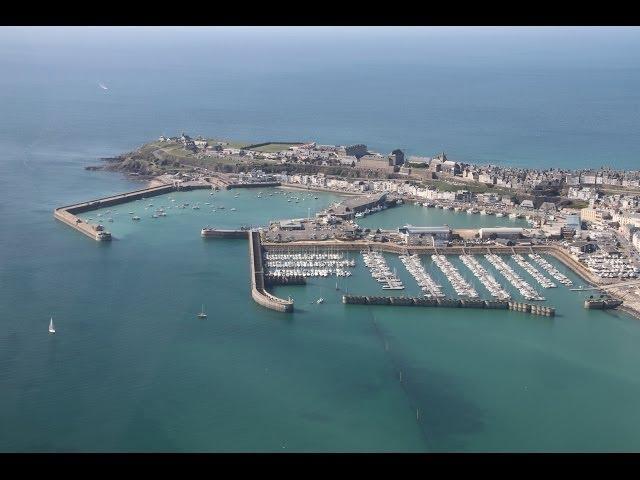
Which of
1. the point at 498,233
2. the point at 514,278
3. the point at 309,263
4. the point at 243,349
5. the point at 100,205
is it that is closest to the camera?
the point at 243,349

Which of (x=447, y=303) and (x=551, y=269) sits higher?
(x=551, y=269)

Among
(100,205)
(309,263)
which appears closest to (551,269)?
(309,263)

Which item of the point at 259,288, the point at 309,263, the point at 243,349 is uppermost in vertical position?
the point at 309,263

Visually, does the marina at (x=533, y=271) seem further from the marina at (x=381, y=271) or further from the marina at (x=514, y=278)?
the marina at (x=381, y=271)

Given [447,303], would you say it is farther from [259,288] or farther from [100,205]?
[100,205]

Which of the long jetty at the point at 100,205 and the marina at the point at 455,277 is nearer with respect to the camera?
the marina at the point at 455,277

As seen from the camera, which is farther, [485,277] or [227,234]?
[227,234]

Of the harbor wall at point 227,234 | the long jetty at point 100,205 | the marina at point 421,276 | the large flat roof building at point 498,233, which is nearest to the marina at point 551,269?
the large flat roof building at point 498,233

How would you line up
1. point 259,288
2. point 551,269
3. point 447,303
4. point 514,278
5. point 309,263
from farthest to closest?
point 309,263
point 551,269
point 514,278
point 259,288
point 447,303
